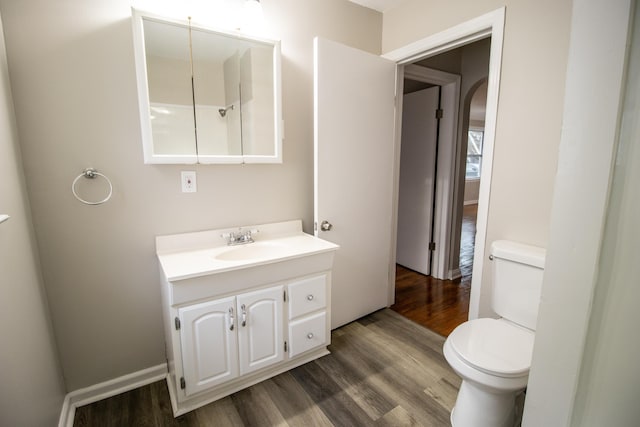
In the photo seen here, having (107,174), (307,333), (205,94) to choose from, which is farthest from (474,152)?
(107,174)

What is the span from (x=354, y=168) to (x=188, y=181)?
111cm

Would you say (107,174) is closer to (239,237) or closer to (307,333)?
(239,237)

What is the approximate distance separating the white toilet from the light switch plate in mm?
1577

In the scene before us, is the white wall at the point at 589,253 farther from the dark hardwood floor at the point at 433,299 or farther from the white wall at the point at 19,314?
the white wall at the point at 19,314

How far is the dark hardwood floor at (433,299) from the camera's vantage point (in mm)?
2451

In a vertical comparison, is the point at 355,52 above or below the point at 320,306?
above

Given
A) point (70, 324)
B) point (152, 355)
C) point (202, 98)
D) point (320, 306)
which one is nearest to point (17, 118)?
point (202, 98)

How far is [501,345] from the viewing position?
143 cm

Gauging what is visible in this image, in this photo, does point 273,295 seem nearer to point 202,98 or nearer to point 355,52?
point 202,98

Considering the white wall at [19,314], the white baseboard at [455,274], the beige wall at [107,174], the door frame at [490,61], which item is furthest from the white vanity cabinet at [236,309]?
the white baseboard at [455,274]

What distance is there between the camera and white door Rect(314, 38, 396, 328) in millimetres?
1979

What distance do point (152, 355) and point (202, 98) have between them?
1528 millimetres

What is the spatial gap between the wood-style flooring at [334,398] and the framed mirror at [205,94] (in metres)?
1.31

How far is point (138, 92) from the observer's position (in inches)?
60.1
